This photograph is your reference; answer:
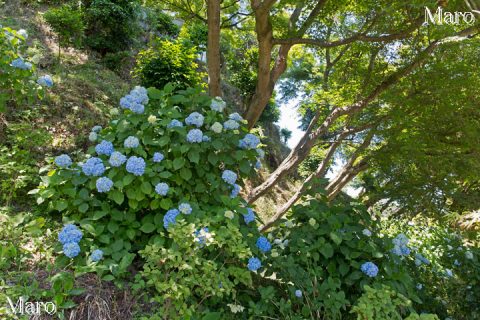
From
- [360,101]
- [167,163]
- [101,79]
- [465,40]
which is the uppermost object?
[465,40]

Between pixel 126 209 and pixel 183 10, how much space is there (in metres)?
3.47

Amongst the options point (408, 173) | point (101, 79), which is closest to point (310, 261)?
point (408, 173)

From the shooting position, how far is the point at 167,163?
2.30 meters

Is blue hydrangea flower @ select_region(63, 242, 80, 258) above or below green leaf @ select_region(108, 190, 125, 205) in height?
below

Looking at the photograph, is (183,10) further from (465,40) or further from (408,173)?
(408,173)

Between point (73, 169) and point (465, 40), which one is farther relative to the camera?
point (465, 40)

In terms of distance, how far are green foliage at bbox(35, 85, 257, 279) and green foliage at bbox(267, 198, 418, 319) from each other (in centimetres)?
36

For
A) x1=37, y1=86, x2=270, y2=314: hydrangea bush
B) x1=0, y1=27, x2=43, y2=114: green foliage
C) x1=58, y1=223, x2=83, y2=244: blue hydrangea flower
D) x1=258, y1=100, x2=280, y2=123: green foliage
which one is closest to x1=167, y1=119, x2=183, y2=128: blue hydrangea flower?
x1=37, y1=86, x2=270, y2=314: hydrangea bush

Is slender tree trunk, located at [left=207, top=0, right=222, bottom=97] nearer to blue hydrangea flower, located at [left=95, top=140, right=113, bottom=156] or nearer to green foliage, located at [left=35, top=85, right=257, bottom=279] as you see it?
green foliage, located at [left=35, top=85, right=257, bottom=279]

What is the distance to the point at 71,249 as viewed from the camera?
1877 millimetres

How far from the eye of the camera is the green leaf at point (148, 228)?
2.15 meters

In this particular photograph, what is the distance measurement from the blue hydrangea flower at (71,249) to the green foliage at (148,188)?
0.31ft

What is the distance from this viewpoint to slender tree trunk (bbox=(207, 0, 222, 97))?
3.76 meters

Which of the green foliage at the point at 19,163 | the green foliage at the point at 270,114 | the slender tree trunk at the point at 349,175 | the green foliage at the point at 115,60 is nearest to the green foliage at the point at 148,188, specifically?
the green foliage at the point at 19,163
